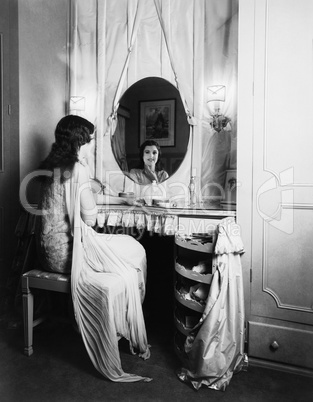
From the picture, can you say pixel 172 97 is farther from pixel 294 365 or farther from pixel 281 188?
pixel 294 365

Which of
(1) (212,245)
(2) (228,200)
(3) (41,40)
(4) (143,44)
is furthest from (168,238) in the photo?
(3) (41,40)

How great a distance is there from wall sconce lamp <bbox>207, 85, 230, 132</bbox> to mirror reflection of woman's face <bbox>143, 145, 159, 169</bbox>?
51 cm

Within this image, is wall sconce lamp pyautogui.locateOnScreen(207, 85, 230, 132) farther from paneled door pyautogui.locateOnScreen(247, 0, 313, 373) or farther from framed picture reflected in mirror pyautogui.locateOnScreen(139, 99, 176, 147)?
paneled door pyautogui.locateOnScreen(247, 0, 313, 373)

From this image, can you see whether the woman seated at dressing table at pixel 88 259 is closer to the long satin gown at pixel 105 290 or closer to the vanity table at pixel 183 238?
the long satin gown at pixel 105 290

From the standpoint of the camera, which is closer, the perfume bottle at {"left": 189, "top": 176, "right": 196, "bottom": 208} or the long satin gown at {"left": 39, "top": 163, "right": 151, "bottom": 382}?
the long satin gown at {"left": 39, "top": 163, "right": 151, "bottom": 382}

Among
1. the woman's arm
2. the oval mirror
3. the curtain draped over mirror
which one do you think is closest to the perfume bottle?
the curtain draped over mirror

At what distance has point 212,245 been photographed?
1.93 metres

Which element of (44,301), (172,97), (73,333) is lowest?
(73,333)

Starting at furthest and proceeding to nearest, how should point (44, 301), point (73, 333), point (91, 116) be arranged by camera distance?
point (91, 116) → point (44, 301) → point (73, 333)

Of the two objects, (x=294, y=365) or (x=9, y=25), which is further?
(x=9, y=25)

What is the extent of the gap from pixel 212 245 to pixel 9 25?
2.28 m

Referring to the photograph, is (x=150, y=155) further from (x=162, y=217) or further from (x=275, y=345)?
(x=275, y=345)

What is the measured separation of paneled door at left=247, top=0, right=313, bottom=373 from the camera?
1.91 meters

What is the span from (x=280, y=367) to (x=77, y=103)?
251 centimetres
